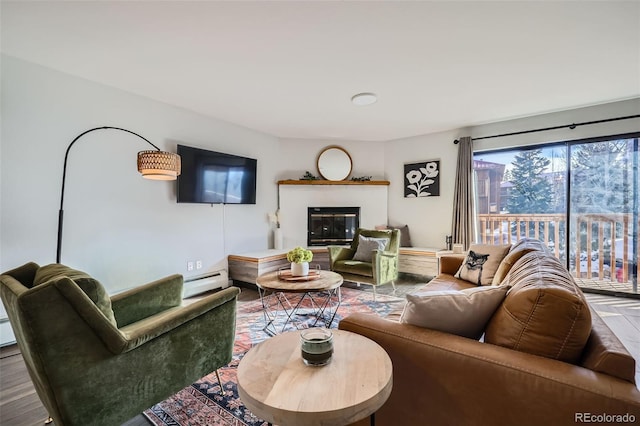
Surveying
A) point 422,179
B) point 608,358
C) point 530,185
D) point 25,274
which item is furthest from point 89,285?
point 530,185

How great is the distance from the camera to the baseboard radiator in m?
3.71

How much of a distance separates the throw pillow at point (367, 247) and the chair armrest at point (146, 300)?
2.44 m

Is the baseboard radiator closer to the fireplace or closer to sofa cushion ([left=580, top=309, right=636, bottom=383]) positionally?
the fireplace

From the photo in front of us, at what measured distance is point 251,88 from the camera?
3117mm

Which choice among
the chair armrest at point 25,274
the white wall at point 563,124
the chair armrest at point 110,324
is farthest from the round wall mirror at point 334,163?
the chair armrest at point 25,274

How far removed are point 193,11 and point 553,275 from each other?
2493 mm

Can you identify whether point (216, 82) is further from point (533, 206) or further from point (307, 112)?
point (533, 206)

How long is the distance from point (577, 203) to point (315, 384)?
15.0ft

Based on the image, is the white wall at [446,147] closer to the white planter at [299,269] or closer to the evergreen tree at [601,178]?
the evergreen tree at [601,178]

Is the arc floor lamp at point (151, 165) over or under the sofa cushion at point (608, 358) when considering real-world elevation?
over

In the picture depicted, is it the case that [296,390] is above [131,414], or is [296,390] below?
above

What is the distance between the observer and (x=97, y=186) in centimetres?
296

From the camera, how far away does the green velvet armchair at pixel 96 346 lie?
1.12m

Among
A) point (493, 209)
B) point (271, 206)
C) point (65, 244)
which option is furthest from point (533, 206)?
point (65, 244)
